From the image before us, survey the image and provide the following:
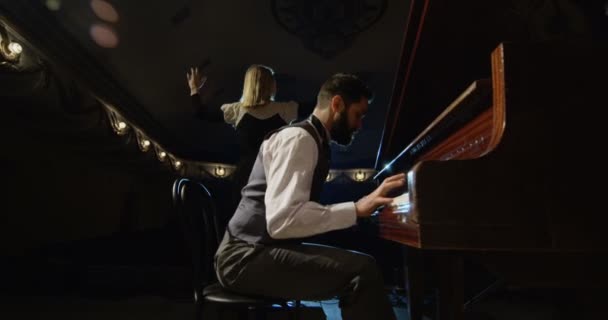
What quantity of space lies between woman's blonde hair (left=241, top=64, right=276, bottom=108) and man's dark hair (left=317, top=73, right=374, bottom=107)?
871 mm

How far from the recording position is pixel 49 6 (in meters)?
3.24

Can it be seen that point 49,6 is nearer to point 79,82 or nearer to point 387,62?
point 79,82

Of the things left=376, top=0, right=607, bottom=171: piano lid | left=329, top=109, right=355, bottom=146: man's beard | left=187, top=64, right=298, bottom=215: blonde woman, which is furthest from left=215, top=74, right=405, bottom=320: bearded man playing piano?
left=187, top=64, right=298, bottom=215: blonde woman

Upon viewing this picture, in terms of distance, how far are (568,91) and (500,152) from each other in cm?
23

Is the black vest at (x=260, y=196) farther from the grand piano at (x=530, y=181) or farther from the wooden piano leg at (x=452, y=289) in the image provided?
the wooden piano leg at (x=452, y=289)

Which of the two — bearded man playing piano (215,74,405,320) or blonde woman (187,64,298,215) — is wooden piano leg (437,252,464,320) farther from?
blonde woman (187,64,298,215)

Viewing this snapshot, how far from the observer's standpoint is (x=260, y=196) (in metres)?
1.26

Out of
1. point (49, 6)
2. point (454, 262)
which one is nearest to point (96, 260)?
point (49, 6)

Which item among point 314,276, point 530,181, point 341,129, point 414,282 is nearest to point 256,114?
point 341,129

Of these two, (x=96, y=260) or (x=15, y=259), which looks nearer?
(x=15, y=259)

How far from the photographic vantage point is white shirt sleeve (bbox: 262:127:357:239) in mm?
1080

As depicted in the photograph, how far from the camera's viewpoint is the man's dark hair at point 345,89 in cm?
133

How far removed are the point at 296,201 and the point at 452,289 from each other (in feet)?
1.60

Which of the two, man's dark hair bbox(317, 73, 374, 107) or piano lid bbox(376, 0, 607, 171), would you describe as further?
man's dark hair bbox(317, 73, 374, 107)
